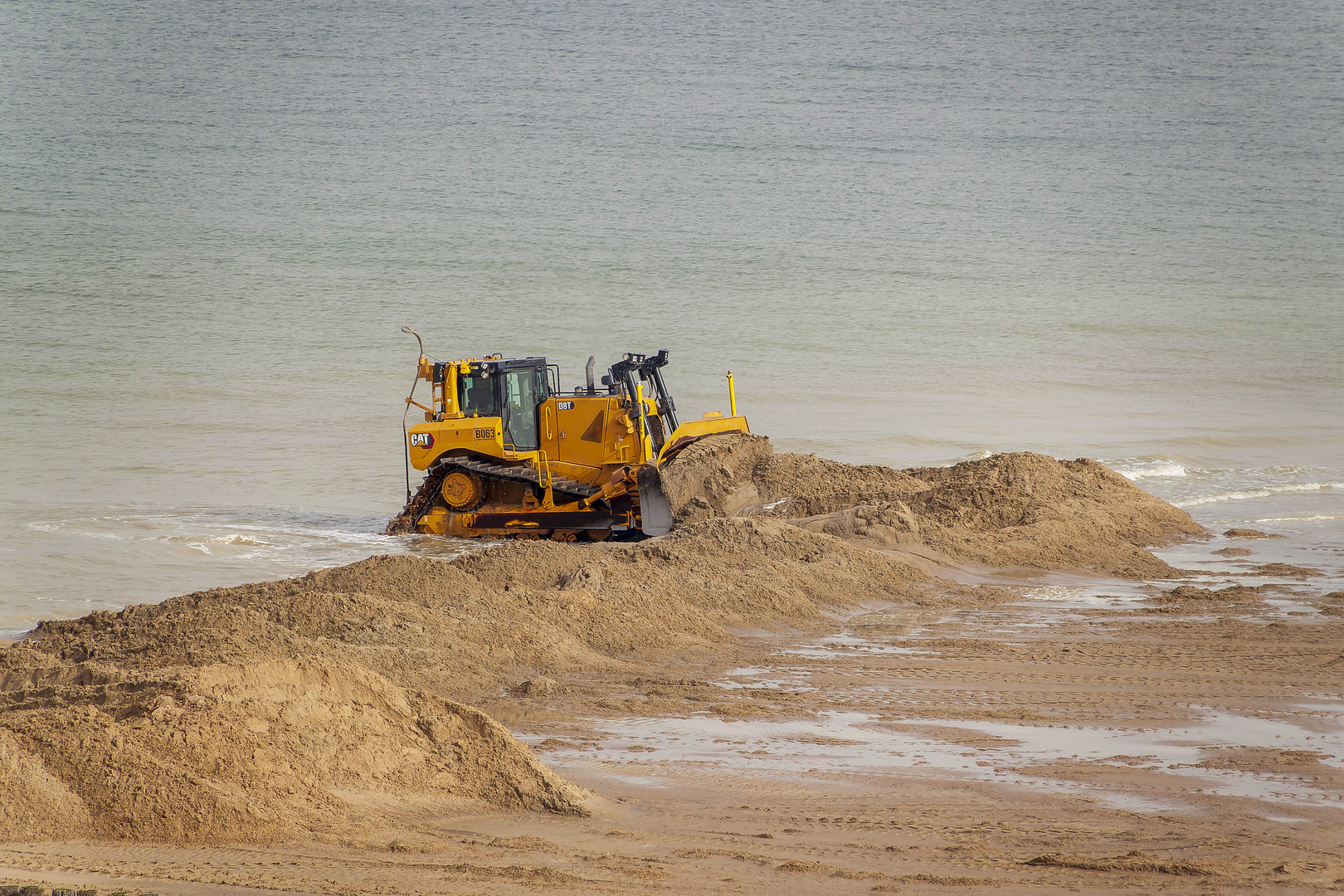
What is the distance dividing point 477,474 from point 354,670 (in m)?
9.01

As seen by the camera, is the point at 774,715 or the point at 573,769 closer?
the point at 573,769

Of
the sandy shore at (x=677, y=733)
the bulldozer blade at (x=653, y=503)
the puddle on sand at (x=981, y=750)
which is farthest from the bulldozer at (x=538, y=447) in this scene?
the puddle on sand at (x=981, y=750)

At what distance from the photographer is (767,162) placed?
58.9 meters

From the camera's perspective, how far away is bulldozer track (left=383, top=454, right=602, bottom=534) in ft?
46.2

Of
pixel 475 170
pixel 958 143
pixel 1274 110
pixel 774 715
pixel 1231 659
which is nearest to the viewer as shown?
pixel 774 715

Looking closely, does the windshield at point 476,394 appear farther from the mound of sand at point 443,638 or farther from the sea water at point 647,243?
the mound of sand at point 443,638

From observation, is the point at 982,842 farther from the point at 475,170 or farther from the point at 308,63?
the point at 308,63

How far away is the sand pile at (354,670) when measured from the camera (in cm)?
466

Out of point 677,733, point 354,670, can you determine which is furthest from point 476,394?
point 354,670

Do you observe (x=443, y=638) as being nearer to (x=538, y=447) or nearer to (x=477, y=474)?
(x=477, y=474)

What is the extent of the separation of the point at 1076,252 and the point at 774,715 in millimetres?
46682

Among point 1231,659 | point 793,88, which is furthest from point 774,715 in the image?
point 793,88

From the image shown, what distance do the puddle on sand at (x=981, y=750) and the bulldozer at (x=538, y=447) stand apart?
769 centimetres

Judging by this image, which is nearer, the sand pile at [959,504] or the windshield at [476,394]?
the sand pile at [959,504]
